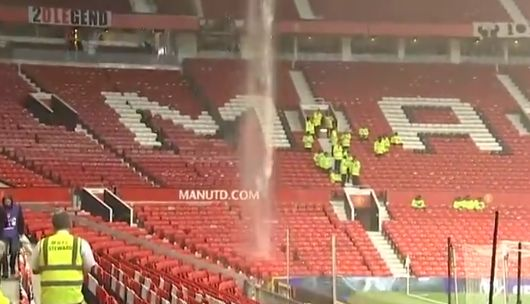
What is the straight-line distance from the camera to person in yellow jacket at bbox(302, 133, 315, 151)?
25188 mm

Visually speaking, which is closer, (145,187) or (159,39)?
(145,187)

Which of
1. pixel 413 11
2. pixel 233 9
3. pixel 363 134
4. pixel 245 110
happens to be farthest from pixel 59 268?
pixel 413 11

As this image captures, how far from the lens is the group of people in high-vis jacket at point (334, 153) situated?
77.9 feet

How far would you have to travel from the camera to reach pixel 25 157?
21.9m

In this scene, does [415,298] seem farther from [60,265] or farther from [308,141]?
[60,265]

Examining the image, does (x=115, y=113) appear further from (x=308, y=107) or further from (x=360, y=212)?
(x=360, y=212)

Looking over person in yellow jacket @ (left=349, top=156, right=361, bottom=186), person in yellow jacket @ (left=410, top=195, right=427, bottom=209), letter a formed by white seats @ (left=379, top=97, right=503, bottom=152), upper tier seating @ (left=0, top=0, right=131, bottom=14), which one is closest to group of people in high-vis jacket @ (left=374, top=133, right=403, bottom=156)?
letter a formed by white seats @ (left=379, top=97, right=503, bottom=152)

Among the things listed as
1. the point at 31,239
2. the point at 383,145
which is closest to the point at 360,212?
the point at 383,145

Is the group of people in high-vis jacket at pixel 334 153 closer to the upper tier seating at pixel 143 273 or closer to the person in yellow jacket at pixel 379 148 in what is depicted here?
the person in yellow jacket at pixel 379 148

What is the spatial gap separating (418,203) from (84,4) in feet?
39.4

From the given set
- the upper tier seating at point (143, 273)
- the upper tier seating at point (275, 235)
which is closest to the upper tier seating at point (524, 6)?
the upper tier seating at point (275, 235)

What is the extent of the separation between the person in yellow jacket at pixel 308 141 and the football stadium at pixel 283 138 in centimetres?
6

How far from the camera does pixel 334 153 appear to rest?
79.8 feet

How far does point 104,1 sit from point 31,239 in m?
15.6
